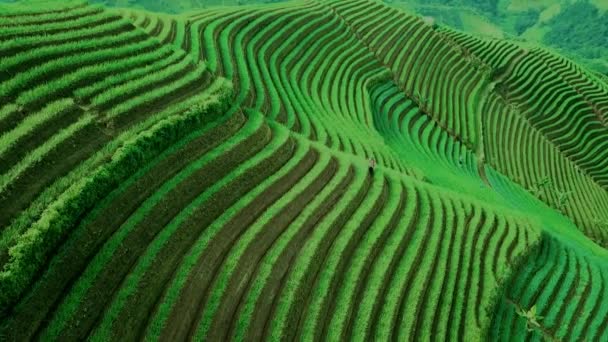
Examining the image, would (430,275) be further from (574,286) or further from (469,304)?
(574,286)

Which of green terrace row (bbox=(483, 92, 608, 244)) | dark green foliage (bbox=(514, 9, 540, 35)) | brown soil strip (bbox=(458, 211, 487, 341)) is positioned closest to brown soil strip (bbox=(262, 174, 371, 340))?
brown soil strip (bbox=(458, 211, 487, 341))

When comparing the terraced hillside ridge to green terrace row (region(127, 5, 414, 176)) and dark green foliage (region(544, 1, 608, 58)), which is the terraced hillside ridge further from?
dark green foliage (region(544, 1, 608, 58))

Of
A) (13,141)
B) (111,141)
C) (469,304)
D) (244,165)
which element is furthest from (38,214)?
(469,304)

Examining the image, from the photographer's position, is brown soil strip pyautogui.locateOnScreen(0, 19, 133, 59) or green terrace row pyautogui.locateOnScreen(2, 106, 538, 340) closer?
green terrace row pyautogui.locateOnScreen(2, 106, 538, 340)

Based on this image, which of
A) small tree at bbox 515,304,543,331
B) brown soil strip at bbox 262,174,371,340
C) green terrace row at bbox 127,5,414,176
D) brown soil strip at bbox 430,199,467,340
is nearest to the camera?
brown soil strip at bbox 262,174,371,340

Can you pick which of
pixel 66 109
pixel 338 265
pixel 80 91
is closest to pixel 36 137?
pixel 66 109

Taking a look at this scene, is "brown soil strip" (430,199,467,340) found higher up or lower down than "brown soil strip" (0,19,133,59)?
lower down

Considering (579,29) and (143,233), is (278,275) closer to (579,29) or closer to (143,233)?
(143,233)
